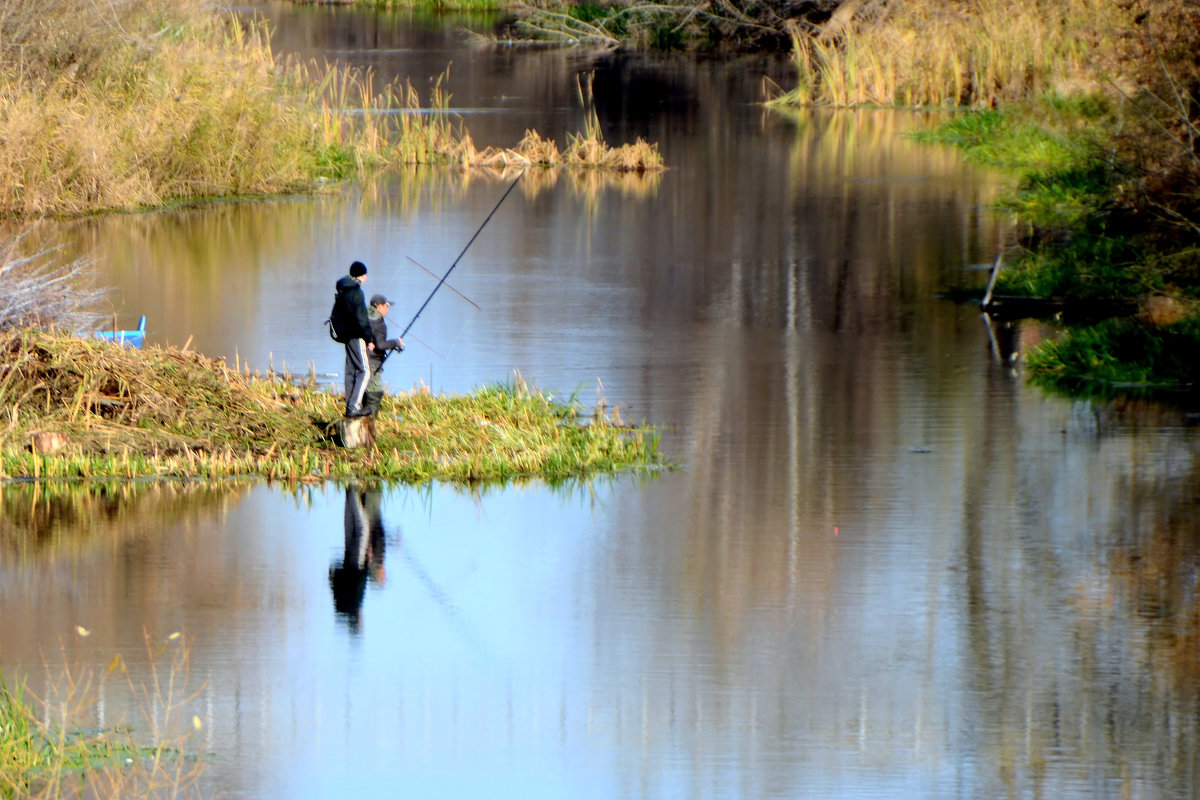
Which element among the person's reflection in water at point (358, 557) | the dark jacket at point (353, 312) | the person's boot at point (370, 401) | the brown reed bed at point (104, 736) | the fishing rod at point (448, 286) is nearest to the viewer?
the brown reed bed at point (104, 736)

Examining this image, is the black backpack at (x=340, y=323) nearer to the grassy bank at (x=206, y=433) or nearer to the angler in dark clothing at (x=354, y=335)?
the angler in dark clothing at (x=354, y=335)

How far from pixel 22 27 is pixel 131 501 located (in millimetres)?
16783

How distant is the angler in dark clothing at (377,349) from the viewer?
12.0m

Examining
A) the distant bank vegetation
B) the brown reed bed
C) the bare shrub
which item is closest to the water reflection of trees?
the bare shrub

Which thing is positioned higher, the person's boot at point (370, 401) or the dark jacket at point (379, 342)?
the dark jacket at point (379, 342)

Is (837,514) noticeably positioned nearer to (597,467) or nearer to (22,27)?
(597,467)

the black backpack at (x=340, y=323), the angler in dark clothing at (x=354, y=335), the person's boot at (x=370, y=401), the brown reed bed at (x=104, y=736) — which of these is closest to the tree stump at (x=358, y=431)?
the person's boot at (x=370, y=401)

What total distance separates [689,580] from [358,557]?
6.19ft

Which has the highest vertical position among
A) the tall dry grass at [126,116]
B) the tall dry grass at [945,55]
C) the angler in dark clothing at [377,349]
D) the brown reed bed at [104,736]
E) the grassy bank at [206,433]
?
the tall dry grass at [945,55]

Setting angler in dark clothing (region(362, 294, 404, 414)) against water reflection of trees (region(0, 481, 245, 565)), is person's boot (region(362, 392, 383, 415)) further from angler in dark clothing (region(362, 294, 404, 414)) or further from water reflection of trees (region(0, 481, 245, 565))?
water reflection of trees (region(0, 481, 245, 565))

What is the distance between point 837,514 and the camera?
36.7 ft

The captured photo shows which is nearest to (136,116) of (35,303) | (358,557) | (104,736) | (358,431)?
(35,303)

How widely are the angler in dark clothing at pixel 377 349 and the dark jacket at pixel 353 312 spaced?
9 cm

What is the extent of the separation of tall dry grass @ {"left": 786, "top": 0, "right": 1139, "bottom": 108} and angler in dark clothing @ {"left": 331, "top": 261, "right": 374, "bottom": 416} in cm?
2383
